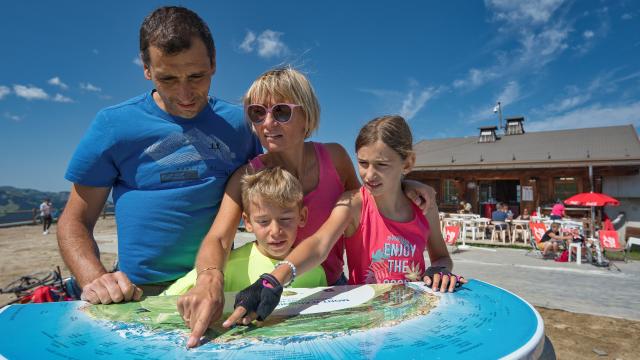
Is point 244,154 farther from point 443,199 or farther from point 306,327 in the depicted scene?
point 443,199

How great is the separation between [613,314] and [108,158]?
22.5 feet

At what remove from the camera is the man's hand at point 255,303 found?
1127mm

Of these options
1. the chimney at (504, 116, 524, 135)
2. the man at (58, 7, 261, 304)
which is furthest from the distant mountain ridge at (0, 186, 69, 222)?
the chimney at (504, 116, 524, 135)

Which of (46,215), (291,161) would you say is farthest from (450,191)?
(46,215)

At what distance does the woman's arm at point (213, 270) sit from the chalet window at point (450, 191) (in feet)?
64.1

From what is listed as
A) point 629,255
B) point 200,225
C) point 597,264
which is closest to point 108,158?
point 200,225

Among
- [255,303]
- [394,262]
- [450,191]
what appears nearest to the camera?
[255,303]

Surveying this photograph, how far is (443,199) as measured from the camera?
2005cm

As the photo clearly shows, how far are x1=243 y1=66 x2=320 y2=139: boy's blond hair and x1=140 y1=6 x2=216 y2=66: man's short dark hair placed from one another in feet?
1.00

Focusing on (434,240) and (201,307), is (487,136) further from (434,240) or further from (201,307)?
(201,307)

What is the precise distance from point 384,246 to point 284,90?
3.36 feet

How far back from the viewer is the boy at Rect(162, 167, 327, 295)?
1.69 meters

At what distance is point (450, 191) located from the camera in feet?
65.9

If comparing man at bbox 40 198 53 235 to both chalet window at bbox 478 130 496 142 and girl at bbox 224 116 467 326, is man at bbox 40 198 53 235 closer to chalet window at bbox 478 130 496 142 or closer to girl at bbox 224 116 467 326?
girl at bbox 224 116 467 326
